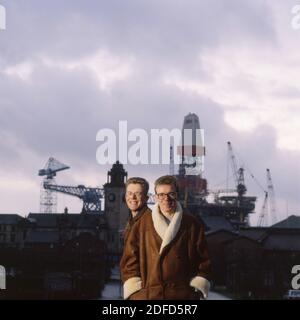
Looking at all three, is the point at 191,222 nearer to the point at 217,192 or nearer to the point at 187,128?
the point at 187,128

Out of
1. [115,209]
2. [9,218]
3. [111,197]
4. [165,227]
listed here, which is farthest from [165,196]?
[9,218]

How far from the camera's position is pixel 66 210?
64.8 ft

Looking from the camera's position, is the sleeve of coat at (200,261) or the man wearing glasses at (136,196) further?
the man wearing glasses at (136,196)

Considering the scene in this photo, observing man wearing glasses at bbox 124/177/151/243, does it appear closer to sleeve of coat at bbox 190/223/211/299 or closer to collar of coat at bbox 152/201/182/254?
collar of coat at bbox 152/201/182/254

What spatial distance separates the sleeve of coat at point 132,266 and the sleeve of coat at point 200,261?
0.94 metres

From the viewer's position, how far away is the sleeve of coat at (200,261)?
11.4m

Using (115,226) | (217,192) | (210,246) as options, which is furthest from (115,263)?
(217,192)

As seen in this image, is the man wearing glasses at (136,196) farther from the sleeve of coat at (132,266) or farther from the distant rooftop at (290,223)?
the distant rooftop at (290,223)

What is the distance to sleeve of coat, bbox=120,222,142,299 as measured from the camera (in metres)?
11.3

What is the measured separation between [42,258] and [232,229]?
5.40 metres

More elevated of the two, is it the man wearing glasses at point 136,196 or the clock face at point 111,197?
the clock face at point 111,197

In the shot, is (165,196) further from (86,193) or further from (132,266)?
(86,193)

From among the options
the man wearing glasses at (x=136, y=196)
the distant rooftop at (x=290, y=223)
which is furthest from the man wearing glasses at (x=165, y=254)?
the distant rooftop at (x=290, y=223)
